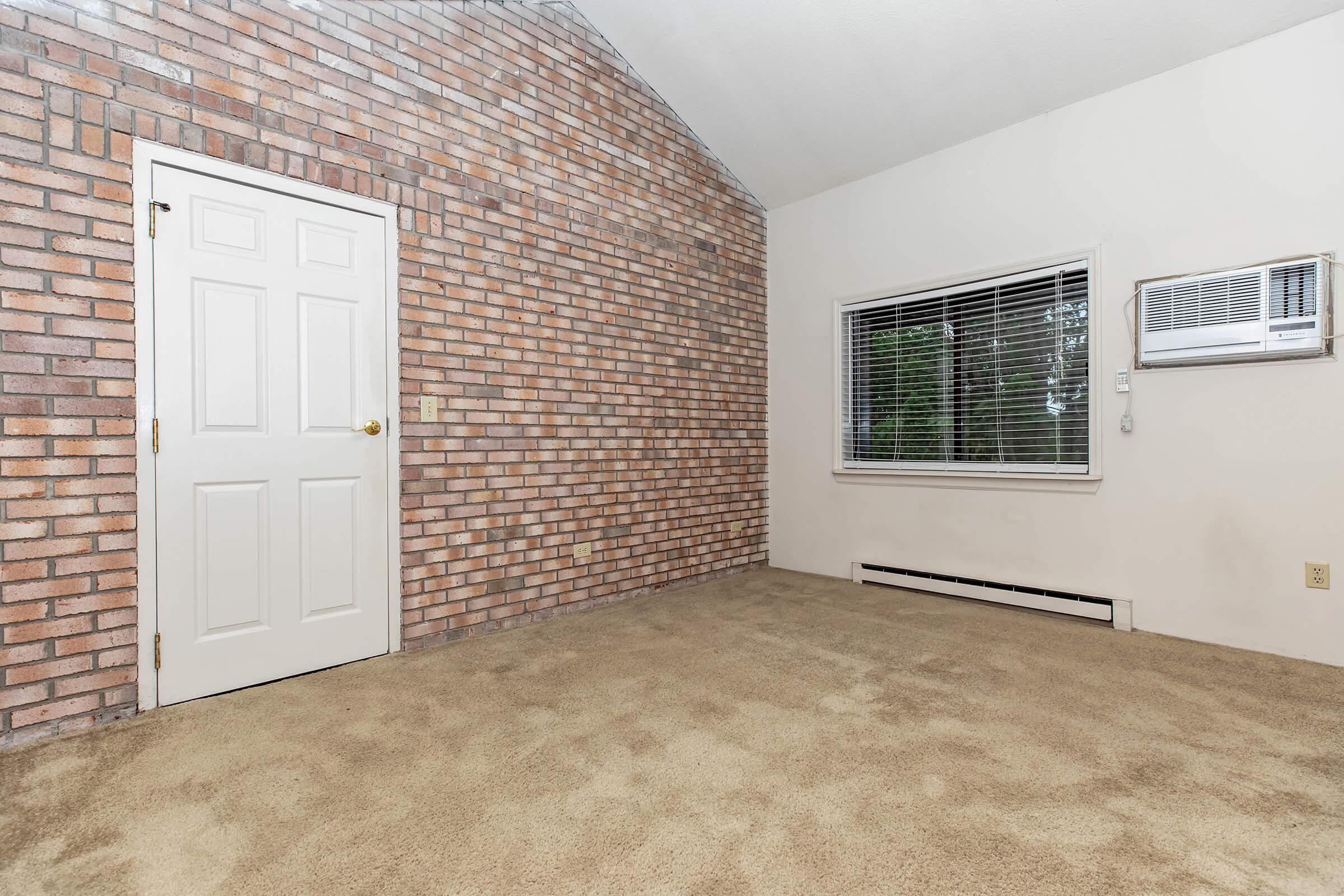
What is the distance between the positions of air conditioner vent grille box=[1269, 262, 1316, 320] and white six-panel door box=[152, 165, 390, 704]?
398 centimetres

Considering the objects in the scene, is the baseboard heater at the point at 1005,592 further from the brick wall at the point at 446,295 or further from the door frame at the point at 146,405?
the door frame at the point at 146,405

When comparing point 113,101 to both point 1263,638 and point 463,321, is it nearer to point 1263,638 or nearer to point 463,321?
point 463,321

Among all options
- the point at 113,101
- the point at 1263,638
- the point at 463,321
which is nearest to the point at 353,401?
the point at 463,321

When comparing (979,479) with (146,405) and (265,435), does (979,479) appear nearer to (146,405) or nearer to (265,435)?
(265,435)

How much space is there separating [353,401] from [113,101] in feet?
4.29

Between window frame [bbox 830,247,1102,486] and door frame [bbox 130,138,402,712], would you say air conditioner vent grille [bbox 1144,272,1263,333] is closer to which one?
window frame [bbox 830,247,1102,486]

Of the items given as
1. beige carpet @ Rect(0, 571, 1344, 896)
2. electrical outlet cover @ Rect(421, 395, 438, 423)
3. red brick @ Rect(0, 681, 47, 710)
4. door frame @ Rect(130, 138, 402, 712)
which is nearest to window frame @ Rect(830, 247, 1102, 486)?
beige carpet @ Rect(0, 571, 1344, 896)

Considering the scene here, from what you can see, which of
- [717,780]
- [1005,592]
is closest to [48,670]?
[717,780]

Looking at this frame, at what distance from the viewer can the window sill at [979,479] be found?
3576mm

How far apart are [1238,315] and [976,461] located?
142 cm

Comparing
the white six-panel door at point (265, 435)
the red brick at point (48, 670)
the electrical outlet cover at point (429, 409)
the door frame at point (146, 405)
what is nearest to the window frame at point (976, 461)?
the electrical outlet cover at point (429, 409)

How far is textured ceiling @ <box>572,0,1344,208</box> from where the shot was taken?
308 cm

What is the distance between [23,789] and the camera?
6.18 feet

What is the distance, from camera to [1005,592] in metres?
3.84
